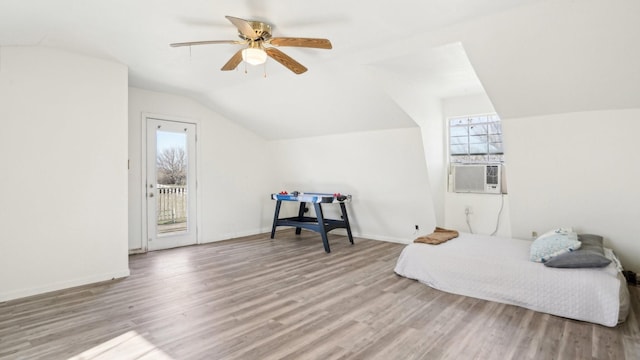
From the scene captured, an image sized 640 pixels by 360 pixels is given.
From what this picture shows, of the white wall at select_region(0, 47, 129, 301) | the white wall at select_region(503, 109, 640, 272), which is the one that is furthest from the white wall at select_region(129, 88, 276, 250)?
the white wall at select_region(503, 109, 640, 272)

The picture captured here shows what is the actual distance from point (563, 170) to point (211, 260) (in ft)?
14.7

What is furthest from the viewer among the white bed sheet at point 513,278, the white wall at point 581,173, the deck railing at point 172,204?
the deck railing at point 172,204

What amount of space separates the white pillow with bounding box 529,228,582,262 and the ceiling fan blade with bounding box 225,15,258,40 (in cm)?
319

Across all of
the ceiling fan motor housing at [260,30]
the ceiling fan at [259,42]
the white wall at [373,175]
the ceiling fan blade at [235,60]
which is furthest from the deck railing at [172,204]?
the ceiling fan motor housing at [260,30]

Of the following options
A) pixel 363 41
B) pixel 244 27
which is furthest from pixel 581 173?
pixel 244 27

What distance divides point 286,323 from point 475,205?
12.1 ft

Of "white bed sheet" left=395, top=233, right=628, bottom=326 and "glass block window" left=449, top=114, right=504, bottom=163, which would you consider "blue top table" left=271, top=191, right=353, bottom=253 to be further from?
"glass block window" left=449, top=114, right=504, bottom=163

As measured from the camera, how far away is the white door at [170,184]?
517 centimetres

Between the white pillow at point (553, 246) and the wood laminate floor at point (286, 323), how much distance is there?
54cm

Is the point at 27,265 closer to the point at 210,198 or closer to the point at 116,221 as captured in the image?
the point at 116,221

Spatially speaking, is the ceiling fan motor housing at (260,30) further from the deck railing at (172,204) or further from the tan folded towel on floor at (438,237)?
the deck railing at (172,204)

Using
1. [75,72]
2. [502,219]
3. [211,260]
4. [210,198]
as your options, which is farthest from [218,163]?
[502,219]

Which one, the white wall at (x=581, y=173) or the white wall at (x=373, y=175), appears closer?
the white wall at (x=581, y=173)

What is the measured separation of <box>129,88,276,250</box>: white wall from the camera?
500 centimetres
